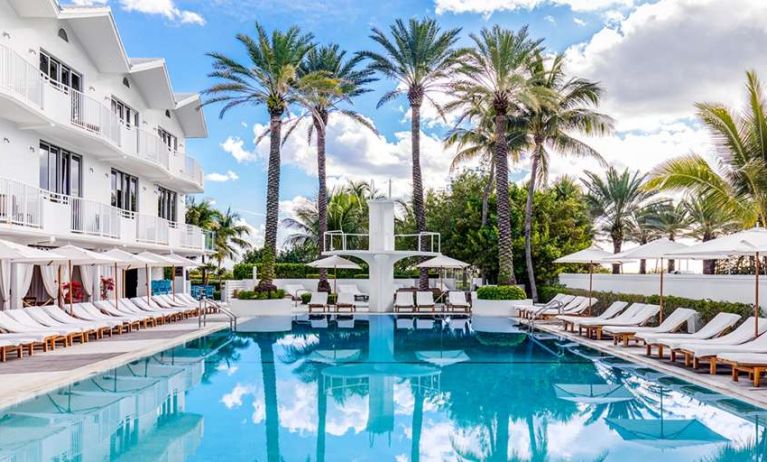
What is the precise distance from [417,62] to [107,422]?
922 inches

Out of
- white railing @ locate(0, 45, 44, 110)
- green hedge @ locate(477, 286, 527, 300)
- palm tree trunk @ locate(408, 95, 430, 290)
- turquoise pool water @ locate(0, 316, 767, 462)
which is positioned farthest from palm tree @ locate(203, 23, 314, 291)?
turquoise pool water @ locate(0, 316, 767, 462)

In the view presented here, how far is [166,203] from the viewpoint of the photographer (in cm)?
3028

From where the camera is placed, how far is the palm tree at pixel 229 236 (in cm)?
4547

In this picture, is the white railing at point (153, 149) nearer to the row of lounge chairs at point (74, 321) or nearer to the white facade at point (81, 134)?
the white facade at point (81, 134)

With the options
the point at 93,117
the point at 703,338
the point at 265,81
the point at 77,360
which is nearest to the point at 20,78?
the point at 93,117

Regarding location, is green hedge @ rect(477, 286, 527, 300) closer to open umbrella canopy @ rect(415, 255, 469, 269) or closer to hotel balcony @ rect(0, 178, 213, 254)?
open umbrella canopy @ rect(415, 255, 469, 269)

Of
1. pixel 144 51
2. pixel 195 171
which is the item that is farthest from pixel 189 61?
pixel 195 171

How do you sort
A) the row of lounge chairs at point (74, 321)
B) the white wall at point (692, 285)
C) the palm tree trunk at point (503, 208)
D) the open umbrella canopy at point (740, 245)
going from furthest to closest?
the palm tree trunk at point (503, 208), the white wall at point (692, 285), the row of lounge chairs at point (74, 321), the open umbrella canopy at point (740, 245)

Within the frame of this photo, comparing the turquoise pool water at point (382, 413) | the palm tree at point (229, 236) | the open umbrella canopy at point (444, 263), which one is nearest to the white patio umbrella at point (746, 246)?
the turquoise pool water at point (382, 413)

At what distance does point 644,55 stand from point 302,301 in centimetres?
1831

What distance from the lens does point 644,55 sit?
20969 mm

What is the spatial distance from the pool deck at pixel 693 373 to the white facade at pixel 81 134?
1464cm

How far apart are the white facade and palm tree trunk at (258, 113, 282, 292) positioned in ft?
13.5

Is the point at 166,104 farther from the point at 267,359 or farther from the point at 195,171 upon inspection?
the point at 267,359
